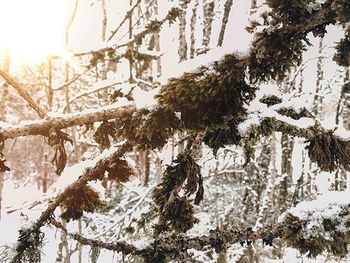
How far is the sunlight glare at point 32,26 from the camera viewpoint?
25.7 feet

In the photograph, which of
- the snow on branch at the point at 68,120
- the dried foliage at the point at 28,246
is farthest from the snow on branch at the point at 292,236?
the snow on branch at the point at 68,120

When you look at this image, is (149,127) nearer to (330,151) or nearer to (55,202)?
(55,202)

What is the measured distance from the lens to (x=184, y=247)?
3.28 metres

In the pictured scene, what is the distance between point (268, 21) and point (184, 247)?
1.79 metres

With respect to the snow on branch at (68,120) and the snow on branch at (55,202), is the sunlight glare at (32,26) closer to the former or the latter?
the snow on branch at (55,202)

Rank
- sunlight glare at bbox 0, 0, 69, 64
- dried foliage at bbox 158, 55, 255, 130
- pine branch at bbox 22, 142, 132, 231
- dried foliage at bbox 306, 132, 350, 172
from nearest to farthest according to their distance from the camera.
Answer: dried foliage at bbox 158, 55, 255, 130, dried foliage at bbox 306, 132, 350, 172, pine branch at bbox 22, 142, 132, 231, sunlight glare at bbox 0, 0, 69, 64

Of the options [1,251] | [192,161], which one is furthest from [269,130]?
[1,251]

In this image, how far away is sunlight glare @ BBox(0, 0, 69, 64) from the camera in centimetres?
782

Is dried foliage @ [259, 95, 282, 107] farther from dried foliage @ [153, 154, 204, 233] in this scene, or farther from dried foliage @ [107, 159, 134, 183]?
dried foliage @ [107, 159, 134, 183]

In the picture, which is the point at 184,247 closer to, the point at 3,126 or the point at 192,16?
the point at 3,126

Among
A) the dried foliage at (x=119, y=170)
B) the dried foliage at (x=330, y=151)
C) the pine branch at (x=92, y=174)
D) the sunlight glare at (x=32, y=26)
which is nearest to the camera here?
the dried foliage at (x=330, y=151)

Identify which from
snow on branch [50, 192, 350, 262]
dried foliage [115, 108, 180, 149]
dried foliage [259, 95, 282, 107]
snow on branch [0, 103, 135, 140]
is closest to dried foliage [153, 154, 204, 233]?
dried foliage [115, 108, 180, 149]

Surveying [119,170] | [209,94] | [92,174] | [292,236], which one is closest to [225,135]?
[209,94]

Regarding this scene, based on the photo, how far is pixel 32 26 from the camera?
26.8 feet
